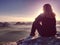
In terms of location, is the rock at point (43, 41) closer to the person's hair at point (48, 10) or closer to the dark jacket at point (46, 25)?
the dark jacket at point (46, 25)

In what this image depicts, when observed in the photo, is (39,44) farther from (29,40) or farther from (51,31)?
(51,31)

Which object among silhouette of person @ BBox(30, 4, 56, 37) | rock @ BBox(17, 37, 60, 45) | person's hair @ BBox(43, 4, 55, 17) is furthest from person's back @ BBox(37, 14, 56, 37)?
rock @ BBox(17, 37, 60, 45)

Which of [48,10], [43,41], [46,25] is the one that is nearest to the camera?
[43,41]

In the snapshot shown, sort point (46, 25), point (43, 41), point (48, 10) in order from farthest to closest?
point (46, 25), point (48, 10), point (43, 41)

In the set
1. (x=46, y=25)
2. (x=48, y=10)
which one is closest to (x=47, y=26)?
(x=46, y=25)

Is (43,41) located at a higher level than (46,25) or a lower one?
lower

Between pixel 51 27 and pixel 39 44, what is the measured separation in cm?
150

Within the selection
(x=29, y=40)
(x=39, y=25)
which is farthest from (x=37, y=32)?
(x=29, y=40)

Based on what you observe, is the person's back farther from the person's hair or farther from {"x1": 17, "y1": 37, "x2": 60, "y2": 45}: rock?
{"x1": 17, "y1": 37, "x2": 60, "y2": 45}: rock

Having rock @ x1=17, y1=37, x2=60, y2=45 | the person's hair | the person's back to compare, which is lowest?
rock @ x1=17, y1=37, x2=60, y2=45

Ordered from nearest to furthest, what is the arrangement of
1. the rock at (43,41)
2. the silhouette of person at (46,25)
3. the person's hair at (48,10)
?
the rock at (43,41)
the person's hair at (48,10)
the silhouette of person at (46,25)

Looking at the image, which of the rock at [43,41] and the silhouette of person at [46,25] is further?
the silhouette of person at [46,25]

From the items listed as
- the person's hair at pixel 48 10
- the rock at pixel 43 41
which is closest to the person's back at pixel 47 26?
the person's hair at pixel 48 10

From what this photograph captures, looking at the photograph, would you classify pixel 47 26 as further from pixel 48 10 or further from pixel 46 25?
pixel 48 10
